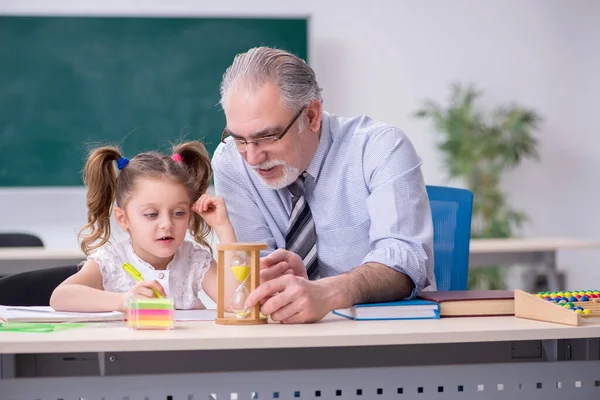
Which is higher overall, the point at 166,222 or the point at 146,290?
the point at 166,222

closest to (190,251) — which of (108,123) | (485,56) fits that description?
(108,123)

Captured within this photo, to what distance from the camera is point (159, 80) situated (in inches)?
217

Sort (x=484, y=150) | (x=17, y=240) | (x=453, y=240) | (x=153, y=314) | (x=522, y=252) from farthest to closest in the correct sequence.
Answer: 1. (x=484, y=150)
2. (x=522, y=252)
3. (x=17, y=240)
4. (x=453, y=240)
5. (x=153, y=314)

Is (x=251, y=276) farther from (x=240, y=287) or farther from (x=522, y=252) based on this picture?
(x=522, y=252)

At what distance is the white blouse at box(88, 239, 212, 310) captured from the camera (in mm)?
1938

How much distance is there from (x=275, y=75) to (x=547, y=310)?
82 cm

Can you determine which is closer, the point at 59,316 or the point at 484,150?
the point at 59,316

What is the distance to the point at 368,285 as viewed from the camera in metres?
1.73

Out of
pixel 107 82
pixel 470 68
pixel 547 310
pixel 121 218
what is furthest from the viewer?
pixel 470 68

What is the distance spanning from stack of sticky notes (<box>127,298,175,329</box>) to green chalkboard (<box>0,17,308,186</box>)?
3.97 meters

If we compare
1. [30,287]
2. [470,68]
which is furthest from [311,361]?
[470,68]

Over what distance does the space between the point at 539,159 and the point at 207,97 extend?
7.84 feet

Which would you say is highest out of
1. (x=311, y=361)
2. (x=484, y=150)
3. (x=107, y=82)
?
(x=107, y=82)

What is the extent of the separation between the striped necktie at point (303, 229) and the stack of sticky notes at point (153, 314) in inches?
29.3
